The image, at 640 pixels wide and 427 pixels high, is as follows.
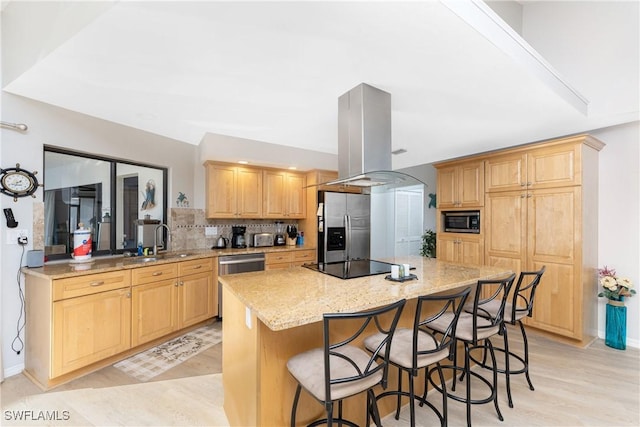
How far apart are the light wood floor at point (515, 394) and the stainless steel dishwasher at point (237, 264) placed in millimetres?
1017

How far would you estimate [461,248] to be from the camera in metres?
3.96

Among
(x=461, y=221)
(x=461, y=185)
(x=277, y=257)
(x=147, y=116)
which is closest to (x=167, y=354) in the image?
(x=277, y=257)

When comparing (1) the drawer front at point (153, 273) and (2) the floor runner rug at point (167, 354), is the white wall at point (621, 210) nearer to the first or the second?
(2) the floor runner rug at point (167, 354)

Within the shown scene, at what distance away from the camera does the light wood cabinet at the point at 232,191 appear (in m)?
3.96

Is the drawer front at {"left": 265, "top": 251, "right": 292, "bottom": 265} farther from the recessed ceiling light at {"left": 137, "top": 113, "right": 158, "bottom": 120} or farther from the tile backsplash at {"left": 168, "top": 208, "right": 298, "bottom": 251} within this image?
the recessed ceiling light at {"left": 137, "top": 113, "right": 158, "bottom": 120}

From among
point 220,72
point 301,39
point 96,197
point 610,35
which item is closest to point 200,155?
point 96,197

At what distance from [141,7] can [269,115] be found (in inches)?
59.0

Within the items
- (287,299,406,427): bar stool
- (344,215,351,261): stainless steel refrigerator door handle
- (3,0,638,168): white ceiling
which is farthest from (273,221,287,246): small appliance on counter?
(287,299,406,427): bar stool

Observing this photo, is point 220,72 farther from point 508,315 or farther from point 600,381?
point 600,381

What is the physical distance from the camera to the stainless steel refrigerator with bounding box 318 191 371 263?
4480 mm

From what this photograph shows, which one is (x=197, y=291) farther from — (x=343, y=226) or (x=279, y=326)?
(x=279, y=326)

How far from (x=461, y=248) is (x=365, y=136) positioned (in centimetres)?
263

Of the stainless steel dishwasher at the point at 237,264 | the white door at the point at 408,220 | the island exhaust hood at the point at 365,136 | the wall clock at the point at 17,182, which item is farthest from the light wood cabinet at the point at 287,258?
the wall clock at the point at 17,182

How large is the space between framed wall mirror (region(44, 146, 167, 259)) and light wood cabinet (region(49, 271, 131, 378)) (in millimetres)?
777
